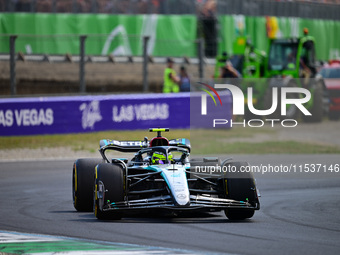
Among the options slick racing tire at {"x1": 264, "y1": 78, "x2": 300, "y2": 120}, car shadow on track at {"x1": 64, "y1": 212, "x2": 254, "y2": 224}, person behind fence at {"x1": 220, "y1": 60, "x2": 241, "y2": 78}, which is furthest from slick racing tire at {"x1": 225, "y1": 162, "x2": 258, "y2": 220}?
person behind fence at {"x1": 220, "y1": 60, "x2": 241, "y2": 78}

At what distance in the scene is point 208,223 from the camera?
31.9 ft

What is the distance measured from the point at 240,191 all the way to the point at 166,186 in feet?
2.83

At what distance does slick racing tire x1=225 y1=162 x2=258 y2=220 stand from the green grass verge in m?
9.75

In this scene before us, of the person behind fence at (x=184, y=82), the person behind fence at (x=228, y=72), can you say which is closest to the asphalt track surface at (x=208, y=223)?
the person behind fence at (x=184, y=82)

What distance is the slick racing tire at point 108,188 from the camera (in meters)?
9.75

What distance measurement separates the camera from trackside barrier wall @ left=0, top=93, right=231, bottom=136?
19.1 metres

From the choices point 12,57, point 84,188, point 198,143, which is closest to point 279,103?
point 198,143

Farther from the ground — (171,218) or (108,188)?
(108,188)

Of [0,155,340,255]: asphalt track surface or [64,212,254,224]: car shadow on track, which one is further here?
[64,212,254,224]: car shadow on track

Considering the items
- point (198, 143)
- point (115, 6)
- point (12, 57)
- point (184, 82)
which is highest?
point (115, 6)

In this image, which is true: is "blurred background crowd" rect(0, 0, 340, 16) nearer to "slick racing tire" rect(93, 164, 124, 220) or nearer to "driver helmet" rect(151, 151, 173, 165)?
"driver helmet" rect(151, 151, 173, 165)

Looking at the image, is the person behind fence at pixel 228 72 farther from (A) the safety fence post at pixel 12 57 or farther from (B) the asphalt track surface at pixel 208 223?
(B) the asphalt track surface at pixel 208 223

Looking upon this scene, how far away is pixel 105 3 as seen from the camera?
3397 cm

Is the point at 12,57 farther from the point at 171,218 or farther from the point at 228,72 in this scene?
the point at 171,218
